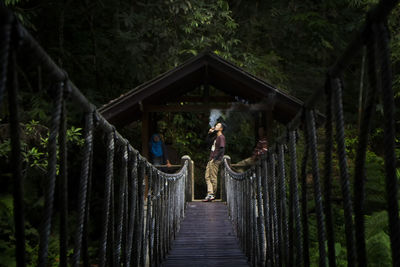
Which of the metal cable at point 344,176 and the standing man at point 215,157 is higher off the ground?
the standing man at point 215,157

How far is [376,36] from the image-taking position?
122 cm

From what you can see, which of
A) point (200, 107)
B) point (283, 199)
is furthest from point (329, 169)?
point (200, 107)

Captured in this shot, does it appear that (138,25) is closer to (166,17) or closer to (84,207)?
(166,17)

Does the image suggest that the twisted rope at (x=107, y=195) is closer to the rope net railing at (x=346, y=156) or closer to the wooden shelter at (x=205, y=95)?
the rope net railing at (x=346, y=156)

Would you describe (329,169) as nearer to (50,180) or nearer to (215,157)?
(50,180)

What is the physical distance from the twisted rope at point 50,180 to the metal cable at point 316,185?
1.11m

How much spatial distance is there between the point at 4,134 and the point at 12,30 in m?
6.45

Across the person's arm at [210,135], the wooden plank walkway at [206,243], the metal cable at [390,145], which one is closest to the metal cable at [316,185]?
the metal cable at [390,145]

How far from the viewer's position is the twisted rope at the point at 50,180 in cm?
138

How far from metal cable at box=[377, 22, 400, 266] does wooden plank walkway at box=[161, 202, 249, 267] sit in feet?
12.5

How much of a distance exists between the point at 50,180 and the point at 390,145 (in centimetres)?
109

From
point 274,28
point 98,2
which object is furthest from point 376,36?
point 274,28

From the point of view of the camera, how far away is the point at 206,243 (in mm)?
6113

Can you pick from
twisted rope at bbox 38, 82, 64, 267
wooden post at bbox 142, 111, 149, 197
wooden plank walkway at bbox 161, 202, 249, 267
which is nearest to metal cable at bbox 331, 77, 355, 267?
twisted rope at bbox 38, 82, 64, 267
